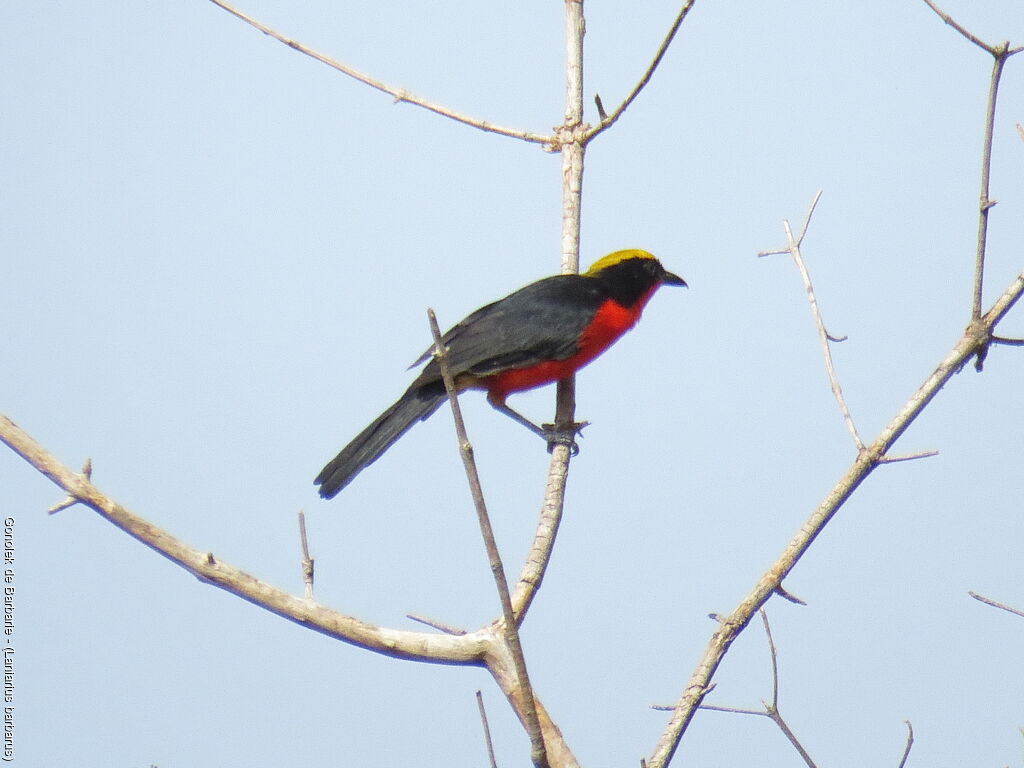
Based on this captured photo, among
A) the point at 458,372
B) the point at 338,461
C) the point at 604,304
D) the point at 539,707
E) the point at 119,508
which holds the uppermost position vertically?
the point at 604,304

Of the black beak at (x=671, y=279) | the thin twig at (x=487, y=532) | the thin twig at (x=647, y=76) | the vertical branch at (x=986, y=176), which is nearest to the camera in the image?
the thin twig at (x=487, y=532)

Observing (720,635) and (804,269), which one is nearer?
(720,635)

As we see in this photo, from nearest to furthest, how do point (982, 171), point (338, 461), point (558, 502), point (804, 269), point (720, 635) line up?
point (982, 171) < point (720, 635) < point (804, 269) < point (558, 502) < point (338, 461)

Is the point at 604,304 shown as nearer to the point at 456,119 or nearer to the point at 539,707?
the point at 456,119

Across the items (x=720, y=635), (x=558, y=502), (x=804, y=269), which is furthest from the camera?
(x=558, y=502)

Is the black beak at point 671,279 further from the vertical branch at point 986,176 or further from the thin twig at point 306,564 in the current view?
the thin twig at point 306,564

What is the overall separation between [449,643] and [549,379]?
1.54 m

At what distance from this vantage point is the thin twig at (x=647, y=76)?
3.26m

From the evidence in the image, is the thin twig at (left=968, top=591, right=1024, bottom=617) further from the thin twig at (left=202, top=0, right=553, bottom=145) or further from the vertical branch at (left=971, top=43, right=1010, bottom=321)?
the thin twig at (left=202, top=0, right=553, bottom=145)

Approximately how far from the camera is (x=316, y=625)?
103 inches

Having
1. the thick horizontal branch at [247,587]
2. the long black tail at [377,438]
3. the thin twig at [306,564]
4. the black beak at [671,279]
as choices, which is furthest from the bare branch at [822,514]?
the black beak at [671,279]

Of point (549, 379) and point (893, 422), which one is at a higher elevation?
point (549, 379)

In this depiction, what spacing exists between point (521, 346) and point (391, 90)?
0.96 m

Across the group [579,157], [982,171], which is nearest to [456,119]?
[579,157]
